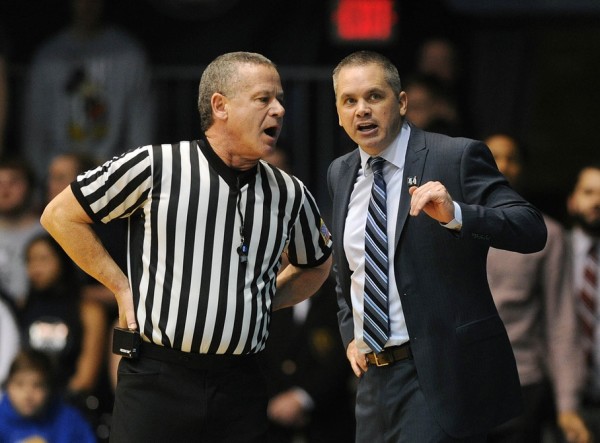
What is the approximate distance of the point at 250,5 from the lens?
10.8m

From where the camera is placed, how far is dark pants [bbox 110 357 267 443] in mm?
5434

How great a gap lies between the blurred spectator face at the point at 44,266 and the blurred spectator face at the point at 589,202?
301 centimetres

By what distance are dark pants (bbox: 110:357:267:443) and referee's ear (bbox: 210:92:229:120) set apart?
0.95 meters

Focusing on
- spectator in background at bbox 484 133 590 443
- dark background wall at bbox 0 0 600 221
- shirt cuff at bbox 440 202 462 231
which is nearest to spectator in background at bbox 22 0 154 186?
dark background wall at bbox 0 0 600 221

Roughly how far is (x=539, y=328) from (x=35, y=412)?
9.03 feet

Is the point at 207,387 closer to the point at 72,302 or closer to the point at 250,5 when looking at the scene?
the point at 72,302

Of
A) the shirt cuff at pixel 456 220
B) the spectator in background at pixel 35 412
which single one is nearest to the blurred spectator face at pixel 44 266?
the spectator in background at pixel 35 412

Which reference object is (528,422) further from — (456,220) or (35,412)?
(456,220)

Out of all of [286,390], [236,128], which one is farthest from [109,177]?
[286,390]

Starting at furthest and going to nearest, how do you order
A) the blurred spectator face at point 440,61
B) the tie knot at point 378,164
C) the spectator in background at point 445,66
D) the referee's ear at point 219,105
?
1. the blurred spectator face at point 440,61
2. the spectator in background at point 445,66
3. the tie knot at point 378,164
4. the referee's ear at point 219,105

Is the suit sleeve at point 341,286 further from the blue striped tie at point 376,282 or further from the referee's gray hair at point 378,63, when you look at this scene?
the referee's gray hair at point 378,63

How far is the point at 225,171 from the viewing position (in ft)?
18.1

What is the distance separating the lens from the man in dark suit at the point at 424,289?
5441mm

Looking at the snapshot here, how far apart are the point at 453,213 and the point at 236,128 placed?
0.92 meters
